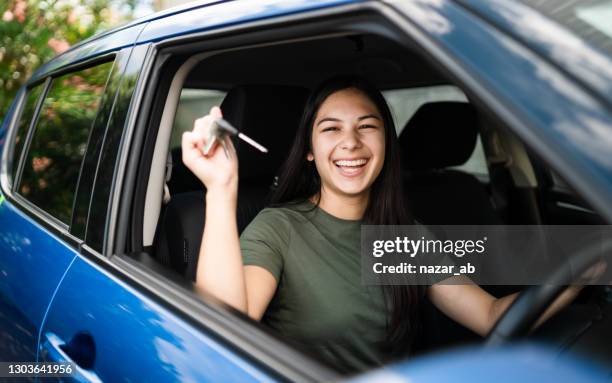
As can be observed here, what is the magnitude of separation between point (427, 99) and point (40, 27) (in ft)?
12.4

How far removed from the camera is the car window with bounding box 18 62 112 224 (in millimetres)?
2203

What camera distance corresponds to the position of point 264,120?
A: 224 centimetres

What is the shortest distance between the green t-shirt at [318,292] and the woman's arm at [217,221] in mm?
204

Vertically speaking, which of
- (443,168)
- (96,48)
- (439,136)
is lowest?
(96,48)

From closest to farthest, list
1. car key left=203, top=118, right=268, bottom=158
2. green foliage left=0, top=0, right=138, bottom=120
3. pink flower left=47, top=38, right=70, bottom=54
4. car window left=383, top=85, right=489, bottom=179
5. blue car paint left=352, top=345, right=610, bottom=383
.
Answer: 1. blue car paint left=352, top=345, right=610, bottom=383
2. car key left=203, top=118, right=268, bottom=158
3. car window left=383, top=85, right=489, bottom=179
4. green foliage left=0, top=0, right=138, bottom=120
5. pink flower left=47, top=38, right=70, bottom=54

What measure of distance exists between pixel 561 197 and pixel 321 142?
2041mm

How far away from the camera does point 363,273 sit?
5.80ft

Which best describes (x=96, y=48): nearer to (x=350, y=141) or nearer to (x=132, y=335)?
(x=350, y=141)

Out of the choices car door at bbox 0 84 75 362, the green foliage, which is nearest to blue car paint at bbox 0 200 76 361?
car door at bbox 0 84 75 362

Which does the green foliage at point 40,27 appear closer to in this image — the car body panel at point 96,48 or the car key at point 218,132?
the car body panel at point 96,48

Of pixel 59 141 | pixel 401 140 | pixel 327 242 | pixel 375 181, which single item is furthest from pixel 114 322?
pixel 401 140

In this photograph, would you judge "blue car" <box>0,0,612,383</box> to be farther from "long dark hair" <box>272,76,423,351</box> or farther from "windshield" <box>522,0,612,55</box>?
"long dark hair" <box>272,76,423,351</box>

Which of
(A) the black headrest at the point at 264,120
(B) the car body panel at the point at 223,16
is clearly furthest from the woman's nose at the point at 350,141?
(B) the car body panel at the point at 223,16

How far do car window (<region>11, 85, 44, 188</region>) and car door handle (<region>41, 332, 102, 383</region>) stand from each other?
136 cm
